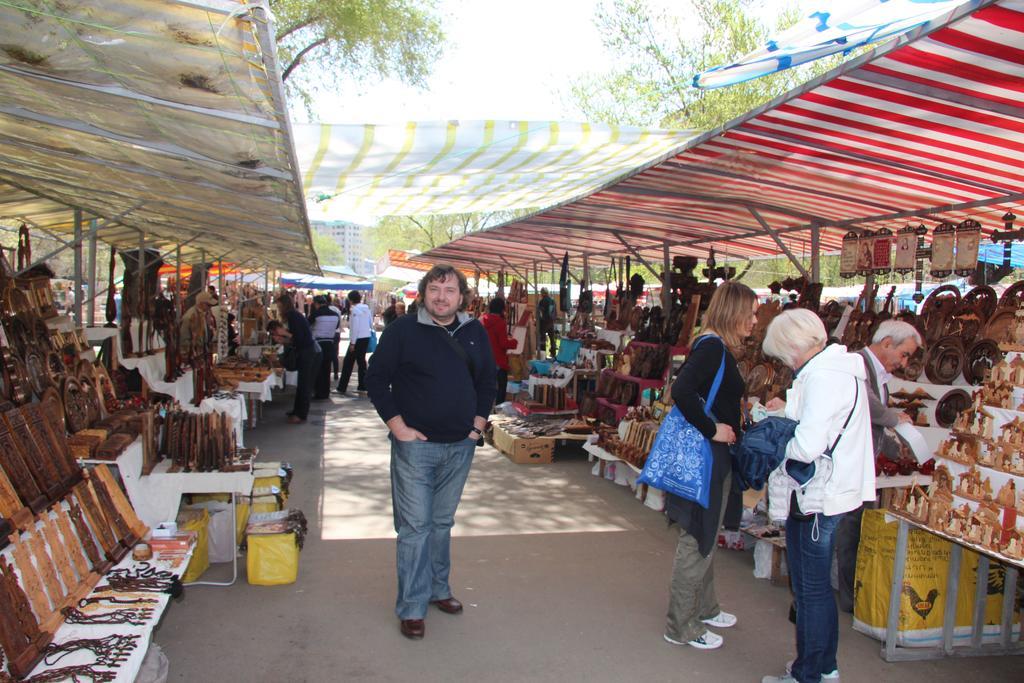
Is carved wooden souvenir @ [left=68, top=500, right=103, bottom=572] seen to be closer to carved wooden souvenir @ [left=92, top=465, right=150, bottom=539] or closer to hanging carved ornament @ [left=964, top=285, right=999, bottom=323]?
carved wooden souvenir @ [left=92, top=465, right=150, bottom=539]

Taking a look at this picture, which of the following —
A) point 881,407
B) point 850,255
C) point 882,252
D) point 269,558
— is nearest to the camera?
point 881,407

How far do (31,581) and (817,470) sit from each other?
294 centimetres

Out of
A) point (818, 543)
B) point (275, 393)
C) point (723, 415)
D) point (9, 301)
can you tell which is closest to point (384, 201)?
point (9, 301)

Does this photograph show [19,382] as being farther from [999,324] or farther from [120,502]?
[999,324]

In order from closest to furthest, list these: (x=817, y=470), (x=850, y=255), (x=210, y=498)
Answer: (x=817, y=470)
(x=210, y=498)
(x=850, y=255)

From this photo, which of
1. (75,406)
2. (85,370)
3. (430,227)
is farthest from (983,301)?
(430,227)

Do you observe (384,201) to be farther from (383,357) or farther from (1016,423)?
(1016,423)

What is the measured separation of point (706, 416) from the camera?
356 cm

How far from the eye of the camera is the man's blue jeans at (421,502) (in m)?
3.82

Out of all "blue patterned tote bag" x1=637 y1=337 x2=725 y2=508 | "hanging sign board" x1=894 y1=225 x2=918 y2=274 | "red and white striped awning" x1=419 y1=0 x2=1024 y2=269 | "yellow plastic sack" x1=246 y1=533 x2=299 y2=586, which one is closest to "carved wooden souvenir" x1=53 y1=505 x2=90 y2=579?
"yellow plastic sack" x1=246 y1=533 x2=299 y2=586

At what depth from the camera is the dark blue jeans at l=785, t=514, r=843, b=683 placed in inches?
126

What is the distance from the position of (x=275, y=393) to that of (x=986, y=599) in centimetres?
1165

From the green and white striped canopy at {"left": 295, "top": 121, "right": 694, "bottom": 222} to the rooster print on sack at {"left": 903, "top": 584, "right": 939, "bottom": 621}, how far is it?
267cm

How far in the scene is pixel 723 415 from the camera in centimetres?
365
